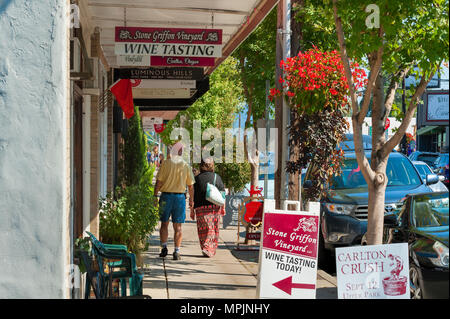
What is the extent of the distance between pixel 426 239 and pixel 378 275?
4.90 feet

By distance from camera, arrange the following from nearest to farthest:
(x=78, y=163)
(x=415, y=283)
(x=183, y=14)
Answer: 1. (x=415, y=283)
2. (x=78, y=163)
3. (x=183, y=14)

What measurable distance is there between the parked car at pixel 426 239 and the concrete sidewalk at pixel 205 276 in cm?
138

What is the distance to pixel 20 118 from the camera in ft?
16.0

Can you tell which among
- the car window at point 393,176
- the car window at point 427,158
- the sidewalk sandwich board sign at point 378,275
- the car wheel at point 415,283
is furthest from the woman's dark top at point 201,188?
the car window at point 427,158

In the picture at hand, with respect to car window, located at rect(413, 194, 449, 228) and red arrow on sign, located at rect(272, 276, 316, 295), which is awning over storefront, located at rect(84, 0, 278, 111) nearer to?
car window, located at rect(413, 194, 449, 228)

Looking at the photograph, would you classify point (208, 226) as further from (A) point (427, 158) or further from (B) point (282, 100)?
(A) point (427, 158)

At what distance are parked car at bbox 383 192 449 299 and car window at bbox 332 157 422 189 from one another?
3.15 meters

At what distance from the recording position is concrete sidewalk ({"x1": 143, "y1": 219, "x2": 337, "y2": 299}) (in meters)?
8.06

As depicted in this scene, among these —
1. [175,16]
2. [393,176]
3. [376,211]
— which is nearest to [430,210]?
Result: [376,211]

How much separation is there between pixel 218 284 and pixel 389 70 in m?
3.77

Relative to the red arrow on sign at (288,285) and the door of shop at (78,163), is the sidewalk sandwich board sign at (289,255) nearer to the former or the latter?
the red arrow on sign at (288,285)

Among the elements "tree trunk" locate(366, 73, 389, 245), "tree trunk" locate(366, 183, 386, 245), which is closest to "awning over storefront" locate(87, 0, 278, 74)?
"tree trunk" locate(366, 73, 389, 245)

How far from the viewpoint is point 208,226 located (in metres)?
11.0

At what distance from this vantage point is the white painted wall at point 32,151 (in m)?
4.85
